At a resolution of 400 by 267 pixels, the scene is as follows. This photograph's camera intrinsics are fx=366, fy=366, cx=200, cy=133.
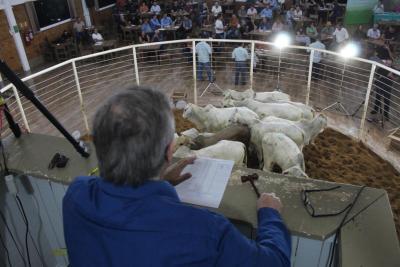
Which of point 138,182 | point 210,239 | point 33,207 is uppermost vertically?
point 138,182

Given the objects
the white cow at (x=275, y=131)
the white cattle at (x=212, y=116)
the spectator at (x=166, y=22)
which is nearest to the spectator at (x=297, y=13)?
the spectator at (x=166, y=22)

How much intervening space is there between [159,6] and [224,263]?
16.0 meters

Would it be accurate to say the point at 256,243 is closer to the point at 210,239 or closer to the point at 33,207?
the point at 210,239

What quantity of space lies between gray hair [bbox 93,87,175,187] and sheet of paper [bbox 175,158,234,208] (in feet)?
1.90

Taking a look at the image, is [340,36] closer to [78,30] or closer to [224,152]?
[224,152]

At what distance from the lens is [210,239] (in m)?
1.22

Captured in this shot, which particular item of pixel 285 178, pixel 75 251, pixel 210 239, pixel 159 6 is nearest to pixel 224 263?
pixel 210 239

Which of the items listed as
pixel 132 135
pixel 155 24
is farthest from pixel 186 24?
pixel 132 135

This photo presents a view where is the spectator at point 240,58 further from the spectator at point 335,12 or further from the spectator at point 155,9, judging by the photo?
the spectator at point 155,9

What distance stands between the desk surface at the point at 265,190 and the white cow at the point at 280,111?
3.51 metres

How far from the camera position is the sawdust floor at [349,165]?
→ 526 centimetres

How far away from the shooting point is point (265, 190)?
6.36 feet

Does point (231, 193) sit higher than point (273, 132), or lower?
higher

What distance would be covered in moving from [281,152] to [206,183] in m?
2.56
